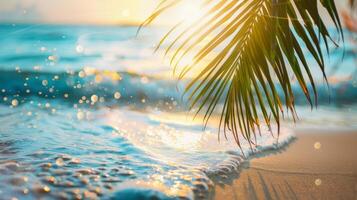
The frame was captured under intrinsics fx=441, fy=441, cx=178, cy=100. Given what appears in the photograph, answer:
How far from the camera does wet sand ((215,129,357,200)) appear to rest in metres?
2.95

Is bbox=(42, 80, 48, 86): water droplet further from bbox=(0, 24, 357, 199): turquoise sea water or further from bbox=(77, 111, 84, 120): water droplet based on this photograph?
bbox=(77, 111, 84, 120): water droplet

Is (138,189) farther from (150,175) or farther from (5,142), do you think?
(5,142)

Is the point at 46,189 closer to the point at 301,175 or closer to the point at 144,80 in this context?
the point at 301,175

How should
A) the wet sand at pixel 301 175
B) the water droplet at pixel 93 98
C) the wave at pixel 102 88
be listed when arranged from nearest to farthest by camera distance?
1. the wet sand at pixel 301 175
2. the wave at pixel 102 88
3. the water droplet at pixel 93 98

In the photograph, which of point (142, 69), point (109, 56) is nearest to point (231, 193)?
point (142, 69)

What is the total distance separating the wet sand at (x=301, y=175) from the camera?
116 inches

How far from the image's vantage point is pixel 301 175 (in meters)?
3.38

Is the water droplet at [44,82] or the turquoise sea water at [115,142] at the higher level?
the water droplet at [44,82]

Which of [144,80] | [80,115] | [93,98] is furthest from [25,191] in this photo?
[144,80]

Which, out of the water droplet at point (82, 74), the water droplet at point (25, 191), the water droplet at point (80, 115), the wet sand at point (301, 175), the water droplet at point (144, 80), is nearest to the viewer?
the water droplet at point (25, 191)

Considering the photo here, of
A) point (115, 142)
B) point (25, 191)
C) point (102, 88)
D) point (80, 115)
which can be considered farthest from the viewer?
point (102, 88)

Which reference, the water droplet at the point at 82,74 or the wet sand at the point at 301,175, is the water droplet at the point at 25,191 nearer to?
the wet sand at the point at 301,175

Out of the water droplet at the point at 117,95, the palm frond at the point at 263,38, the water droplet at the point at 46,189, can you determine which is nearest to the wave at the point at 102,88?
the water droplet at the point at 117,95

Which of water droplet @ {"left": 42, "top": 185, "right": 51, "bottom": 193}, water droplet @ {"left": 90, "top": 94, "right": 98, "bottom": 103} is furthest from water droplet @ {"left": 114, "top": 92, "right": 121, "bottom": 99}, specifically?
water droplet @ {"left": 42, "top": 185, "right": 51, "bottom": 193}
